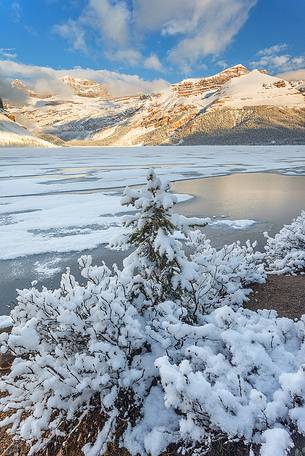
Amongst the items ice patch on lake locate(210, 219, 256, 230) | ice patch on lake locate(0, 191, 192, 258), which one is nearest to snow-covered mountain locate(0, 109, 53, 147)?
ice patch on lake locate(0, 191, 192, 258)

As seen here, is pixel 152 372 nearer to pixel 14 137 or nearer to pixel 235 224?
pixel 235 224

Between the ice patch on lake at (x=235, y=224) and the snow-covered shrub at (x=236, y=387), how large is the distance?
6963 millimetres

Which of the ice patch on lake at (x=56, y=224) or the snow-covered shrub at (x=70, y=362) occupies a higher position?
the snow-covered shrub at (x=70, y=362)

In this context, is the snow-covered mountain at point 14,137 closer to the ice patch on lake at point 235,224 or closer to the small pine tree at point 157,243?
the ice patch on lake at point 235,224

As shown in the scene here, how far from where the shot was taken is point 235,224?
9.79 m

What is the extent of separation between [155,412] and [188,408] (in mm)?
410

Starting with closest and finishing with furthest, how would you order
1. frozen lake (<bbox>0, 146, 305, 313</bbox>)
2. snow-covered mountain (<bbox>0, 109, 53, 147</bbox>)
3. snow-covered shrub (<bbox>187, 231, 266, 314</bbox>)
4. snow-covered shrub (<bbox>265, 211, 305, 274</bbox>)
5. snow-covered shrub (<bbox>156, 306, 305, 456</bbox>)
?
snow-covered shrub (<bbox>156, 306, 305, 456</bbox>) → snow-covered shrub (<bbox>187, 231, 266, 314</bbox>) → snow-covered shrub (<bbox>265, 211, 305, 274</bbox>) → frozen lake (<bbox>0, 146, 305, 313</bbox>) → snow-covered mountain (<bbox>0, 109, 53, 147</bbox>)

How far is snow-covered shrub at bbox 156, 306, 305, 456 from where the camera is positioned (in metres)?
1.97

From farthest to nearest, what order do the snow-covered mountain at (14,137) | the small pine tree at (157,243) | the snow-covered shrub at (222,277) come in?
the snow-covered mountain at (14,137) < the snow-covered shrub at (222,277) < the small pine tree at (157,243)

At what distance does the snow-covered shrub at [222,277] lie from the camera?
11.6 feet

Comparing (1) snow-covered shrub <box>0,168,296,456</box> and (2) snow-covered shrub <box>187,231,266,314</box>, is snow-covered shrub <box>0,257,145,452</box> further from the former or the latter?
(2) snow-covered shrub <box>187,231,266,314</box>

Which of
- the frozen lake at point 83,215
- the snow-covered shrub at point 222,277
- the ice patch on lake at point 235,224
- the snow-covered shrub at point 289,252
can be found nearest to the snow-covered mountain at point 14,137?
the frozen lake at point 83,215

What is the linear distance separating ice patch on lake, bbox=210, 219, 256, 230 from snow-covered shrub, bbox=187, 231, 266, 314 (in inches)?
176

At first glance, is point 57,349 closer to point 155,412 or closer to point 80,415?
point 80,415
